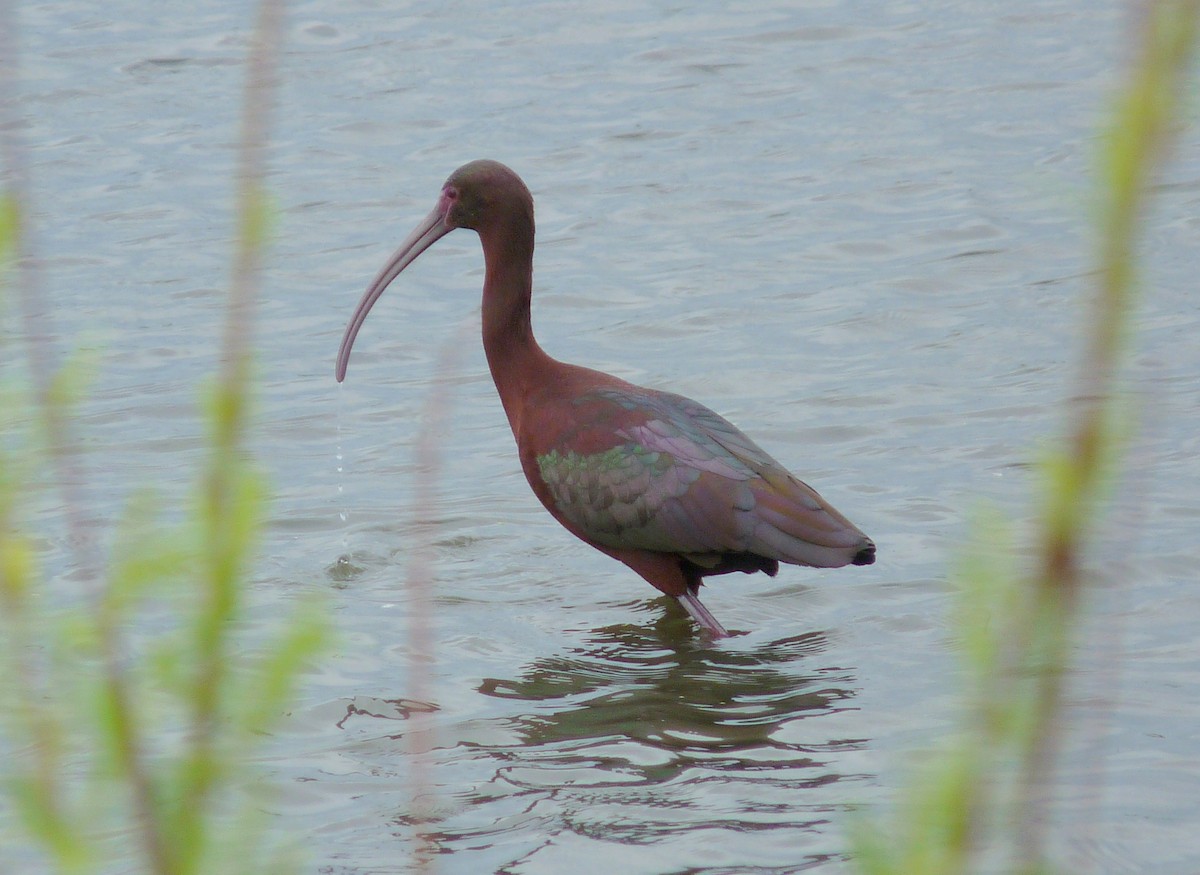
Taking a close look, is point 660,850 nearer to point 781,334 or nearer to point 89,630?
point 89,630

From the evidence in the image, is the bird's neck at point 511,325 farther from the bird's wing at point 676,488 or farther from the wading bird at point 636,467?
the bird's wing at point 676,488

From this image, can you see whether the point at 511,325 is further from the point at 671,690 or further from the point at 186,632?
the point at 186,632

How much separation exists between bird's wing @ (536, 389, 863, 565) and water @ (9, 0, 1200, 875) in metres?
0.39

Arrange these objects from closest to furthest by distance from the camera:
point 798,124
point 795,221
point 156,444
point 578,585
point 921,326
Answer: point 578,585
point 156,444
point 921,326
point 795,221
point 798,124

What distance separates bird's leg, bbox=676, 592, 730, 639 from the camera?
6.19 meters

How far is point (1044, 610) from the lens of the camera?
1.29 metres

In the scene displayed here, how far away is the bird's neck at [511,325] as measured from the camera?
6527 millimetres

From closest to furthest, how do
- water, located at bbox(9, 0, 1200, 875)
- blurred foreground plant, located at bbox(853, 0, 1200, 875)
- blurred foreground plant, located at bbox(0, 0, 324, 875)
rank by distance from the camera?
blurred foreground plant, located at bbox(853, 0, 1200, 875) < blurred foreground plant, located at bbox(0, 0, 324, 875) < water, located at bbox(9, 0, 1200, 875)

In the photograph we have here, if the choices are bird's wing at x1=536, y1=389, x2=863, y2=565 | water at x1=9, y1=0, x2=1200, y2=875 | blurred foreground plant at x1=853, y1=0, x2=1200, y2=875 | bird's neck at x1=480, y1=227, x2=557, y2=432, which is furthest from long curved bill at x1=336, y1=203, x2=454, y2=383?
blurred foreground plant at x1=853, y1=0, x2=1200, y2=875

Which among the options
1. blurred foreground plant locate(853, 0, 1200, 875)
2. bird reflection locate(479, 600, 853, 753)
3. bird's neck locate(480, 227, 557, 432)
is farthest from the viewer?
bird's neck locate(480, 227, 557, 432)

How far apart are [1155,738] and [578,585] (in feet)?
8.56

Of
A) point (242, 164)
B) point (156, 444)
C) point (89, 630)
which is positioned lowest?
point (156, 444)

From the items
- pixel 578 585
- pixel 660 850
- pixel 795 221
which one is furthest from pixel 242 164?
pixel 795 221

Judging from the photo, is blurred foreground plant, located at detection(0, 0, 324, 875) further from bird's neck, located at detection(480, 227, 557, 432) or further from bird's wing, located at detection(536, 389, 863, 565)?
bird's neck, located at detection(480, 227, 557, 432)
